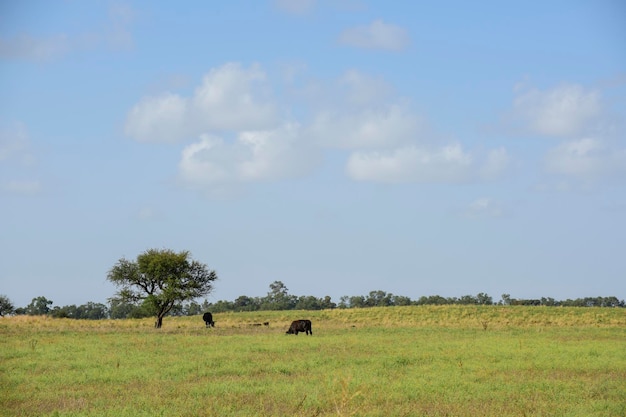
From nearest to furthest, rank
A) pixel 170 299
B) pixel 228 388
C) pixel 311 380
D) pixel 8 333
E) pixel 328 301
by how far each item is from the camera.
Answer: pixel 228 388 < pixel 311 380 < pixel 8 333 < pixel 170 299 < pixel 328 301

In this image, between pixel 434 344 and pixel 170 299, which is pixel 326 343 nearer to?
pixel 434 344

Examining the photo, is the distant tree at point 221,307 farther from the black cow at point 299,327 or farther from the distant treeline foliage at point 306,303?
the black cow at point 299,327

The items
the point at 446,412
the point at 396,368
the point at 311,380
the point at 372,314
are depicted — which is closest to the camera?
the point at 446,412

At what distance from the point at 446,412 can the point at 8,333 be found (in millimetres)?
35129

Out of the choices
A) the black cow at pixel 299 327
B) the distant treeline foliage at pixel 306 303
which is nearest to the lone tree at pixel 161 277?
the black cow at pixel 299 327

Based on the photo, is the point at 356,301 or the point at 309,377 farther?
the point at 356,301

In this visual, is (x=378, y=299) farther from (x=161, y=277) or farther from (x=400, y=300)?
(x=161, y=277)

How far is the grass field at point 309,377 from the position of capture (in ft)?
51.4

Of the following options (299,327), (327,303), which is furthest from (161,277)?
(327,303)

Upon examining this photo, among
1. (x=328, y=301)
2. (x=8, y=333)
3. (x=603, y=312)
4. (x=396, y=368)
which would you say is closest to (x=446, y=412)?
(x=396, y=368)

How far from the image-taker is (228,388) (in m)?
18.3

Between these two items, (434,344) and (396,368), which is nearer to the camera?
(396,368)

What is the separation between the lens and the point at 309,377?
20672mm

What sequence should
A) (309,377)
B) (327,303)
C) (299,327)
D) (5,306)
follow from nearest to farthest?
1. (309,377)
2. (299,327)
3. (5,306)
4. (327,303)
